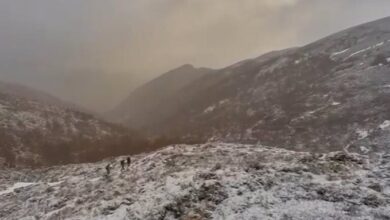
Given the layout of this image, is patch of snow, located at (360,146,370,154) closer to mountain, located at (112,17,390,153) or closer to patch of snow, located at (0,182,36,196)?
mountain, located at (112,17,390,153)

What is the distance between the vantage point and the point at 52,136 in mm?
55500

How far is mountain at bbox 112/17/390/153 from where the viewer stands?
4875cm

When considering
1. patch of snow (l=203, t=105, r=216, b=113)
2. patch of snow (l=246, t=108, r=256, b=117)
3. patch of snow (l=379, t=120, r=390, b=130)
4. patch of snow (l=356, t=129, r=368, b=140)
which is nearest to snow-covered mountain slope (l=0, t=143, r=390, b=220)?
patch of snow (l=356, t=129, r=368, b=140)

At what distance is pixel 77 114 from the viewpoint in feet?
218

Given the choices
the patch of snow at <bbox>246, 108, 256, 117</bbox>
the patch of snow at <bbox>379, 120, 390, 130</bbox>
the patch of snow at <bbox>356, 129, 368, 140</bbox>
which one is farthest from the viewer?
the patch of snow at <bbox>246, 108, 256, 117</bbox>

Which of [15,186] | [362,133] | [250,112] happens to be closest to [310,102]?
[250,112]

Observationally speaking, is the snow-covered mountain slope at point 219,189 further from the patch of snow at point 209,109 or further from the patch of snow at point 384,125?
the patch of snow at point 209,109

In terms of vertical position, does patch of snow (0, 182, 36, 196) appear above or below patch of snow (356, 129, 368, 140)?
above

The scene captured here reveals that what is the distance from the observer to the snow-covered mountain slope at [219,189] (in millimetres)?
18297

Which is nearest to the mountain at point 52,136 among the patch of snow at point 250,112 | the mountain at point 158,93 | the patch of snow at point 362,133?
the patch of snow at point 250,112

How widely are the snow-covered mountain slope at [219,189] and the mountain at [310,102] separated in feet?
67.8

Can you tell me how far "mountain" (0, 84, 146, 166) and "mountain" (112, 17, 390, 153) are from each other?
33.6 ft

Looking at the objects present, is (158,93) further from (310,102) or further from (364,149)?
(364,149)

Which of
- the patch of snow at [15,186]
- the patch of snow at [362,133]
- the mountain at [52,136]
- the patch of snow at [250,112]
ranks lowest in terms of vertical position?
the patch of snow at [362,133]
